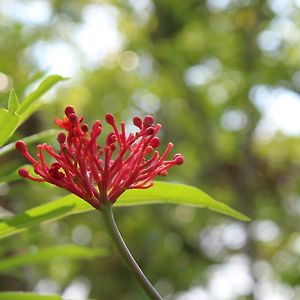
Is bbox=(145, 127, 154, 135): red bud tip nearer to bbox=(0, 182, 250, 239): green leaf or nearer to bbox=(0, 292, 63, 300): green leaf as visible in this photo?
bbox=(0, 182, 250, 239): green leaf

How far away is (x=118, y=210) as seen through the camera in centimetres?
645

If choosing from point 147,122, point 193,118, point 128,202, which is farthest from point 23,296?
point 193,118

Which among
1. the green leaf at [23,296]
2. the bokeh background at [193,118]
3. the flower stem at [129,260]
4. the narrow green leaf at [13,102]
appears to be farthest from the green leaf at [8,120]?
the bokeh background at [193,118]

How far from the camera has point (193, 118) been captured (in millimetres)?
6500

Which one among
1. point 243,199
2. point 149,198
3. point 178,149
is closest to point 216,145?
point 178,149

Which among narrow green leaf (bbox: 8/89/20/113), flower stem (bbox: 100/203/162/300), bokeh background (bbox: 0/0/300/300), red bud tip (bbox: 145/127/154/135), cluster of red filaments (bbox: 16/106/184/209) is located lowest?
bokeh background (bbox: 0/0/300/300)

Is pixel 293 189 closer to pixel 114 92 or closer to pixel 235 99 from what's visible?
pixel 235 99

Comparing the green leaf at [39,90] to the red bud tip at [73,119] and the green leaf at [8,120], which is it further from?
the red bud tip at [73,119]

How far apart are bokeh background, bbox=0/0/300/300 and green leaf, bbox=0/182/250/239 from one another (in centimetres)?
341

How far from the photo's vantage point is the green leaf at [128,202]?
1201 mm

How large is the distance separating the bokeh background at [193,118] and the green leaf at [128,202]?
341 centimetres

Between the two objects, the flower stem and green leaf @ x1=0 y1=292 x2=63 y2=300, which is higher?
the flower stem

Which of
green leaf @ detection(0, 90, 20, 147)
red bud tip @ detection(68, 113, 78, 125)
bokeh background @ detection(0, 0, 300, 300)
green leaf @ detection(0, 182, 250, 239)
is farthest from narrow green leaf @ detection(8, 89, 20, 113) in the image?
bokeh background @ detection(0, 0, 300, 300)

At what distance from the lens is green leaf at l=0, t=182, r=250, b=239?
1.20 metres
